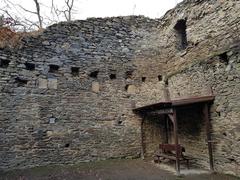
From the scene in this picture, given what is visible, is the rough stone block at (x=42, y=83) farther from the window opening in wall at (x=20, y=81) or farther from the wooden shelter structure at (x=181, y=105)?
the wooden shelter structure at (x=181, y=105)

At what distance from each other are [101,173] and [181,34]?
551 centimetres

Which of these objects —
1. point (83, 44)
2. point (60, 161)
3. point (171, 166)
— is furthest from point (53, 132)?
point (171, 166)

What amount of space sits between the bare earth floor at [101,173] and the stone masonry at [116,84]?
389 mm

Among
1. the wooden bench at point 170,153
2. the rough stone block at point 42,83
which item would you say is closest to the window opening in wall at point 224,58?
the wooden bench at point 170,153

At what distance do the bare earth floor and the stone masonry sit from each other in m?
0.39

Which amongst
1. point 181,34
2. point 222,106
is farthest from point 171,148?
point 181,34

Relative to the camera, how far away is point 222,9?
6977 mm

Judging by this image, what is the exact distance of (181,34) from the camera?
8.88 metres

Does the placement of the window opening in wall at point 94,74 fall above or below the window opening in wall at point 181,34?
below

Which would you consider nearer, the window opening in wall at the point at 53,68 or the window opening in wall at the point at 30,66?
the window opening in wall at the point at 30,66

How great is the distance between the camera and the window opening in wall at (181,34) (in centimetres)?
875

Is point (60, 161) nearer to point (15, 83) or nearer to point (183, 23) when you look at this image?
point (15, 83)

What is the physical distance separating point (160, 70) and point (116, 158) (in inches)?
137

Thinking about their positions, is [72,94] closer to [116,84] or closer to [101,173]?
[116,84]
